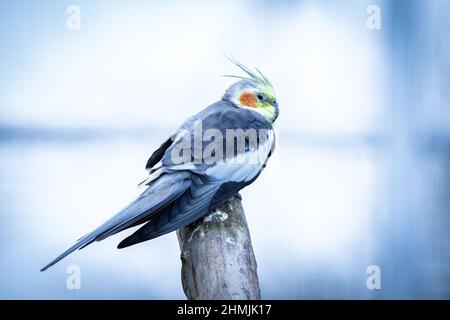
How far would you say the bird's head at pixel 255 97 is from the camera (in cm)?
137

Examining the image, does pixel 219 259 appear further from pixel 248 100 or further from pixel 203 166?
pixel 248 100

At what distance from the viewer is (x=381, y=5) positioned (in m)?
1.83

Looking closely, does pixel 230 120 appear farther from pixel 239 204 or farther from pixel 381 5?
pixel 381 5

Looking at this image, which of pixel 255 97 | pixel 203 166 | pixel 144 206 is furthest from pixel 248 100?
pixel 144 206

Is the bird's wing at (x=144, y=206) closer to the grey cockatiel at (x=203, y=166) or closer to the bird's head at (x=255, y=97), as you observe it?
the grey cockatiel at (x=203, y=166)

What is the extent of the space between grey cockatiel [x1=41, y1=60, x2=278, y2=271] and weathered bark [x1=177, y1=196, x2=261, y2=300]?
0.04 metres

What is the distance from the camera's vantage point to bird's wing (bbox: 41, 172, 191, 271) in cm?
93

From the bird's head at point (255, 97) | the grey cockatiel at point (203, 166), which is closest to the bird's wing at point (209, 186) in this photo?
the grey cockatiel at point (203, 166)

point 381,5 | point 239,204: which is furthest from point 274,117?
point 381,5

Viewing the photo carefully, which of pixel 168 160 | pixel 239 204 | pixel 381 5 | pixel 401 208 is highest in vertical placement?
pixel 381 5

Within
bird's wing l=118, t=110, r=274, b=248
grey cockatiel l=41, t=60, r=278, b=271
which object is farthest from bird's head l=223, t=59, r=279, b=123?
bird's wing l=118, t=110, r=274, b=248

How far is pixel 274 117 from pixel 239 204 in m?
0.31

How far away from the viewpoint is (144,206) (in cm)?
100

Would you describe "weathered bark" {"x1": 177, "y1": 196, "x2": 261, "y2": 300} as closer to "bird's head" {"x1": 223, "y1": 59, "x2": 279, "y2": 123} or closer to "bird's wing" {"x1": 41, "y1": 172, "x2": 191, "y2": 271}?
"bird's wing" {"x1": 41, "y1": 172, "x2": 191, "y2": 271}
